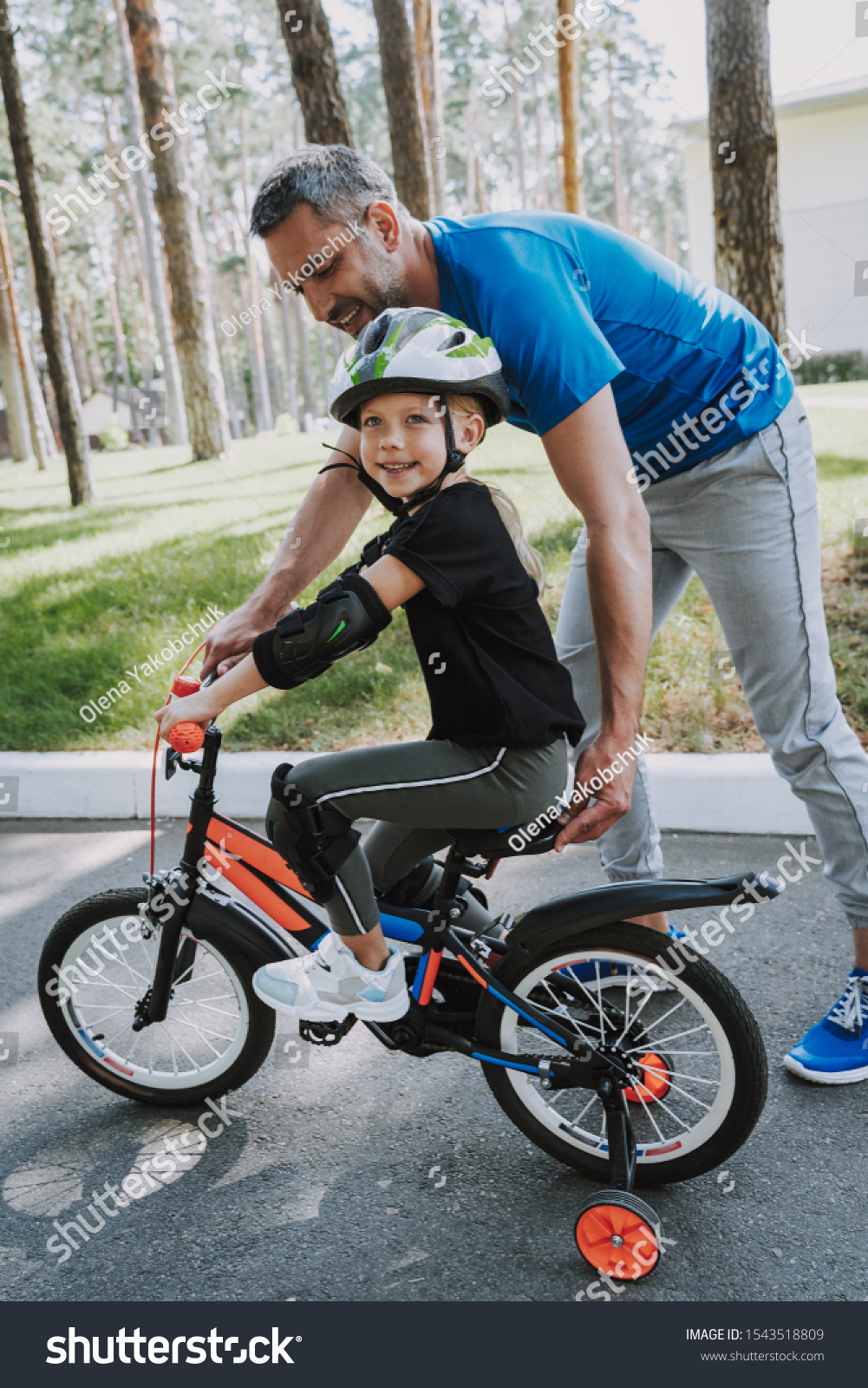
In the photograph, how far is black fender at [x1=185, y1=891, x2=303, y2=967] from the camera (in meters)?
2.37

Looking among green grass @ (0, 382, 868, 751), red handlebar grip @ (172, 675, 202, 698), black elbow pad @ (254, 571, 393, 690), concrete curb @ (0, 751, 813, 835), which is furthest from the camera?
green grass @ (0, 382, 868, 751)

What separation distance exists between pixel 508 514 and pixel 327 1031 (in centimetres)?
121

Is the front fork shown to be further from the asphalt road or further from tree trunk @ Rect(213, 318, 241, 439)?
tree trunk @ Rect(213, 318, 241, 439)

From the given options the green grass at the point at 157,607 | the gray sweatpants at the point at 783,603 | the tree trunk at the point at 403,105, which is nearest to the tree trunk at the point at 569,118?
the green grass at the point at 157,607

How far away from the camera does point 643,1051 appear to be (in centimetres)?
229

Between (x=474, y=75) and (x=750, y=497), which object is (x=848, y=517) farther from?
(x=474, y=75)

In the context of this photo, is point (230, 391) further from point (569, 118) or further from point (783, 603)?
point (783, 603)

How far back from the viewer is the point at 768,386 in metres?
2.32

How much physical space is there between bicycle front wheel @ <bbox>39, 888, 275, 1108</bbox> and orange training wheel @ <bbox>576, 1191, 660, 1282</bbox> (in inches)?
35.4

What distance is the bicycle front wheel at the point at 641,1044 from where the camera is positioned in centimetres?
207

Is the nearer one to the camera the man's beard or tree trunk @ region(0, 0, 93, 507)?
the man's beard

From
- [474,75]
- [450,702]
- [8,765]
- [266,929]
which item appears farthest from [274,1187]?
[474,75]

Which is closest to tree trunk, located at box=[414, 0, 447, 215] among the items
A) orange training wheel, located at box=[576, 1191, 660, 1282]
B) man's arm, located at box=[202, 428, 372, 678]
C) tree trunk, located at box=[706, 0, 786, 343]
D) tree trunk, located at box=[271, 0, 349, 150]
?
tree trunk, located at box=[271, 0, 349, 150]

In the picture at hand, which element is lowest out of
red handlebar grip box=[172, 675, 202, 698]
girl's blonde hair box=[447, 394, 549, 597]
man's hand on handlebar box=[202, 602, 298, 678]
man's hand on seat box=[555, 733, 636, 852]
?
man's hand on seat box=[555, 733, 636, 852]
